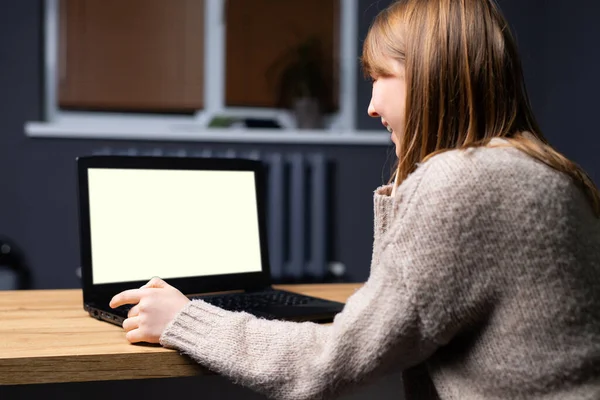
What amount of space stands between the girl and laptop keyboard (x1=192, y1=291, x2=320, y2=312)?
0.77 ft

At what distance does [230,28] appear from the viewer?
3475 mm

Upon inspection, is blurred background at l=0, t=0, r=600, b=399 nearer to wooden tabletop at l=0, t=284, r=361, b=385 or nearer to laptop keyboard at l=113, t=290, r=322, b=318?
laptop keyboard at l=113, t=290, r=322, b=318

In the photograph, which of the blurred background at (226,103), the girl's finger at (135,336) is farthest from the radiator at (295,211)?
the girl's finger at (135,336)

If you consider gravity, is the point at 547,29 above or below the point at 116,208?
above

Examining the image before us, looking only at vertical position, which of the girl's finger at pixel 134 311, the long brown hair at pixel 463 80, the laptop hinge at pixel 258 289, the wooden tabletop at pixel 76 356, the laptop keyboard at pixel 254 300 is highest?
the long brown hair at pixel 463 80

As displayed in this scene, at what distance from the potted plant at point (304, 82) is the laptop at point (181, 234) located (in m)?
2.16

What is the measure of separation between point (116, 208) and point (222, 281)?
229 mm

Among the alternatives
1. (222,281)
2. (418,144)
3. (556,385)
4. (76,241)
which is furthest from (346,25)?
(556,385)

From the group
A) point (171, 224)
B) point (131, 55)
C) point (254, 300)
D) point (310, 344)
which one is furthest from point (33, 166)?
point (310, 344)

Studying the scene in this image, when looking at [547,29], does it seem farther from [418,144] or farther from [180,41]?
[418,144]

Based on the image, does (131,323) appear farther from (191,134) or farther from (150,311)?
(191,134)

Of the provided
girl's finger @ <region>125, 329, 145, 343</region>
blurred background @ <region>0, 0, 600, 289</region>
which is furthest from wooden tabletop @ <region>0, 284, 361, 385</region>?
blurred background @ <region>0, 0, 600, 289</region>

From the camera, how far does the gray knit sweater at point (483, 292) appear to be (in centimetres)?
71

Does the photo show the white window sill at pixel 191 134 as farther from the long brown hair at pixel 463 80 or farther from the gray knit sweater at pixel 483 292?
the gray knit sweater at pixel 483 292
